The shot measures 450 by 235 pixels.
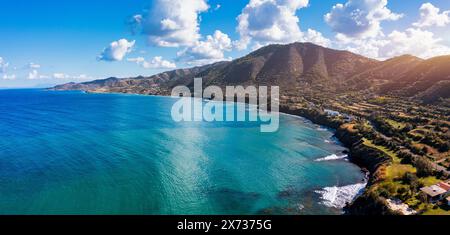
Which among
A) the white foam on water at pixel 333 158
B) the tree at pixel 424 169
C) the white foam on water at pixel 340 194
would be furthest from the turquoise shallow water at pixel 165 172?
the tree at pixel 424 169

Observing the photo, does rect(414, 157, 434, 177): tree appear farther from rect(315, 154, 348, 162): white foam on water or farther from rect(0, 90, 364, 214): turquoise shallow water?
rect(315, 154, 348, 162): white foam on water

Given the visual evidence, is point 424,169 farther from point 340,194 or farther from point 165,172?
point 165,172

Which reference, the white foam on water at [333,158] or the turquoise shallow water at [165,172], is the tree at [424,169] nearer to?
the turquoise shallow water at [165,172]

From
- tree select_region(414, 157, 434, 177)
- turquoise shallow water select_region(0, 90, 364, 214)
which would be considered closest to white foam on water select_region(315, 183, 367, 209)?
turquoise shallow water select_region(0, 90, 364, 214)

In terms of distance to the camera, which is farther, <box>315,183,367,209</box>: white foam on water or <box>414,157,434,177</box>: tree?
<box>414,157,434,177</box>: tree

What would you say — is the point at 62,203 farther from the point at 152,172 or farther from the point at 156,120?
the point at 156,120
